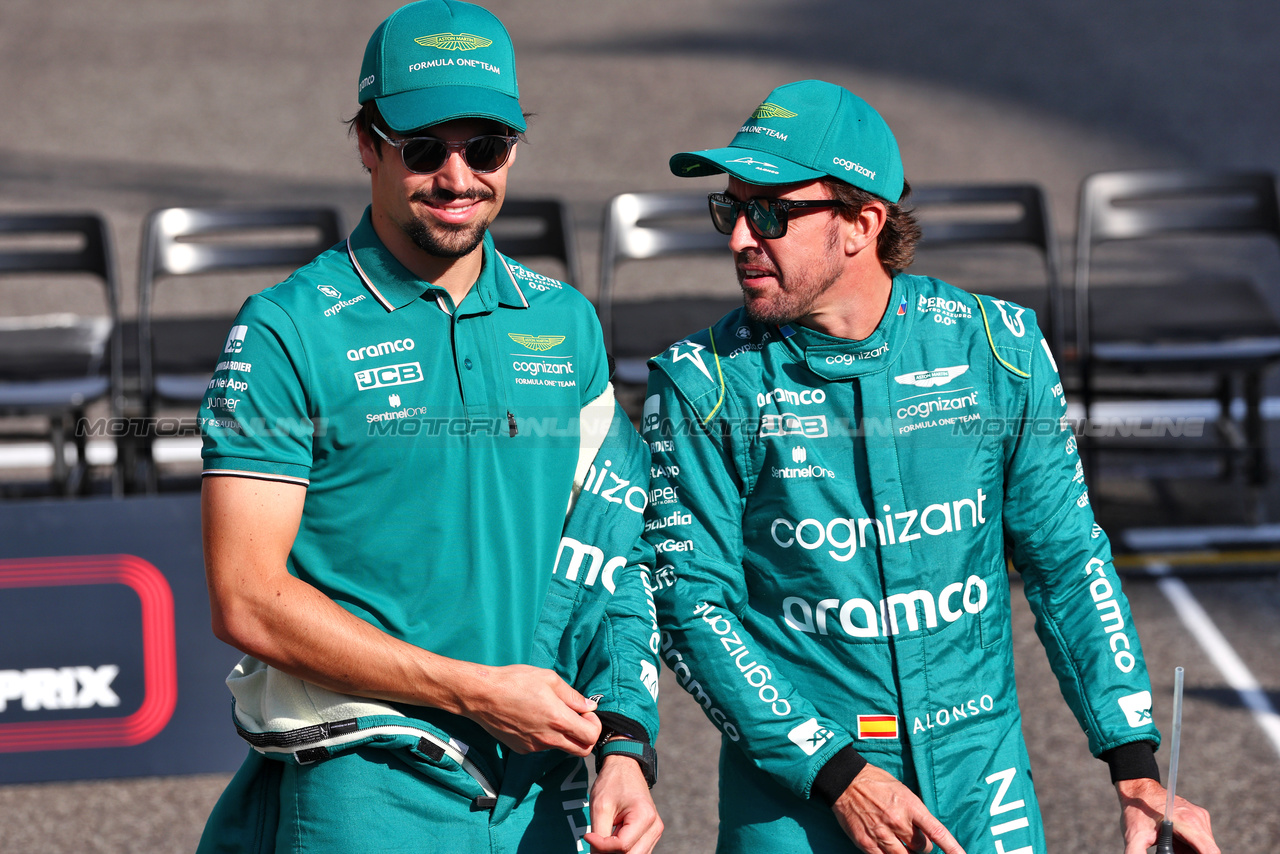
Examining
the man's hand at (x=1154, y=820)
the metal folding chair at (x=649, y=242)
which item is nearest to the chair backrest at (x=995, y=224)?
the metal folding chair at (x=649, y=242)

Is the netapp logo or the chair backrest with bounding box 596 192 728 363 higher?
the chair backrest with bounding box 596 192 728 363

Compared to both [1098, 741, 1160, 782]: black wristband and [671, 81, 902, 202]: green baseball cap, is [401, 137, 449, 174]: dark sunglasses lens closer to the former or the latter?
[671, 81, 902, 202]: green baseball cap

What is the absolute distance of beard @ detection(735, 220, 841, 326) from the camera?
2600 mm

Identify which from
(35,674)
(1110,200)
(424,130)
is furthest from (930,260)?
(424,130)

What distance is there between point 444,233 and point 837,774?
3.88ft

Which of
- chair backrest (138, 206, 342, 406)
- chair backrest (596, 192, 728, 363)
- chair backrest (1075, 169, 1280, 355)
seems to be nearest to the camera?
chair backrest (138, 206, 342, 406)

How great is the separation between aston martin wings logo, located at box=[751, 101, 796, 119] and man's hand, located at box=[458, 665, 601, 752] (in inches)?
45.2

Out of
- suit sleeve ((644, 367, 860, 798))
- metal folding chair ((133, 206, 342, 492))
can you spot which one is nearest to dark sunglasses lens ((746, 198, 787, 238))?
suit sleeve ((644, 367, 860, 798))

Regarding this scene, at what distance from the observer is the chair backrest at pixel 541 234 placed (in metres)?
7.08

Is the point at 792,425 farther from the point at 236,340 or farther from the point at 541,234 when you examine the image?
the point at 541,234

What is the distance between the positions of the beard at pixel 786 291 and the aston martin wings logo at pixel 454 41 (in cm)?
63

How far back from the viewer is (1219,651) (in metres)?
5.52

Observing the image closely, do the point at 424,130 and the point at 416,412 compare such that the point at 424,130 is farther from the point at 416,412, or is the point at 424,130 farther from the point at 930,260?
the point at 930,260

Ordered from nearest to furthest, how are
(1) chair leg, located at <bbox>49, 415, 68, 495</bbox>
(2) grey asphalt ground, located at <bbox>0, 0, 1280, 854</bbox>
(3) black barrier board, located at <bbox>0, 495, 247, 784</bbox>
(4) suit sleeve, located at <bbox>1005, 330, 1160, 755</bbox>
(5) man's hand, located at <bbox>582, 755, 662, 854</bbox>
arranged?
(5) man's hand, located at <bbox>582, 755, 662, 854</bbox>, (4) suit sleeve, located at <bbox>1005, 330, 1160, 755</bbox>, (3) black barrier board, located at <bbox>0, 495, 247, 784</bbox>, (1) chair leg, located at <bbox>49, 415, 68, 495</bbox>, (2) grey asphalt ground, located at <bbox>0, 0, 1280, 854</bbox>
